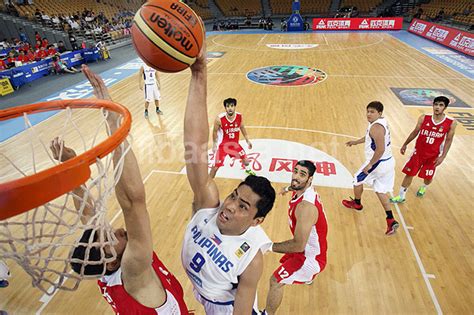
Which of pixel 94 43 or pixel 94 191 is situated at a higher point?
pixel 94 191

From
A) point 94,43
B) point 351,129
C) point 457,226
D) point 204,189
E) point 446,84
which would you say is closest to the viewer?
point 204,189

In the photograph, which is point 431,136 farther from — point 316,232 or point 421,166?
point 316,232

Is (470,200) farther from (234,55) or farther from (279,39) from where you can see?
(279,39)

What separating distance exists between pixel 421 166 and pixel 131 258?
4533 millimetres

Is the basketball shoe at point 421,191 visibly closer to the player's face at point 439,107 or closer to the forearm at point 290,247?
the player's face at point 439,107

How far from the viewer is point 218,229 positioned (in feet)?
6.00

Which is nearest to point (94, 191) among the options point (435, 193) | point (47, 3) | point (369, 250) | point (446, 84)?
point (369, 250)

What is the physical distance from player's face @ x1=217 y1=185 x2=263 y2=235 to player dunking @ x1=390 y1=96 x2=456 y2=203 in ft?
12.0

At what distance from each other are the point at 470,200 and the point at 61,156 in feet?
18.1

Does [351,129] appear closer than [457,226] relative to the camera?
No

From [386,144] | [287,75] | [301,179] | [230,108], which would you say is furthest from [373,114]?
[287,75]

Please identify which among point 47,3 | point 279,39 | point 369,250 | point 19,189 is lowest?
point 279,39

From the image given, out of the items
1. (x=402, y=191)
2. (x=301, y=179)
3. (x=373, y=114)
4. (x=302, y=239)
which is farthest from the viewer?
(x=402, y=191)

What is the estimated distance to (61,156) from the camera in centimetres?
173
